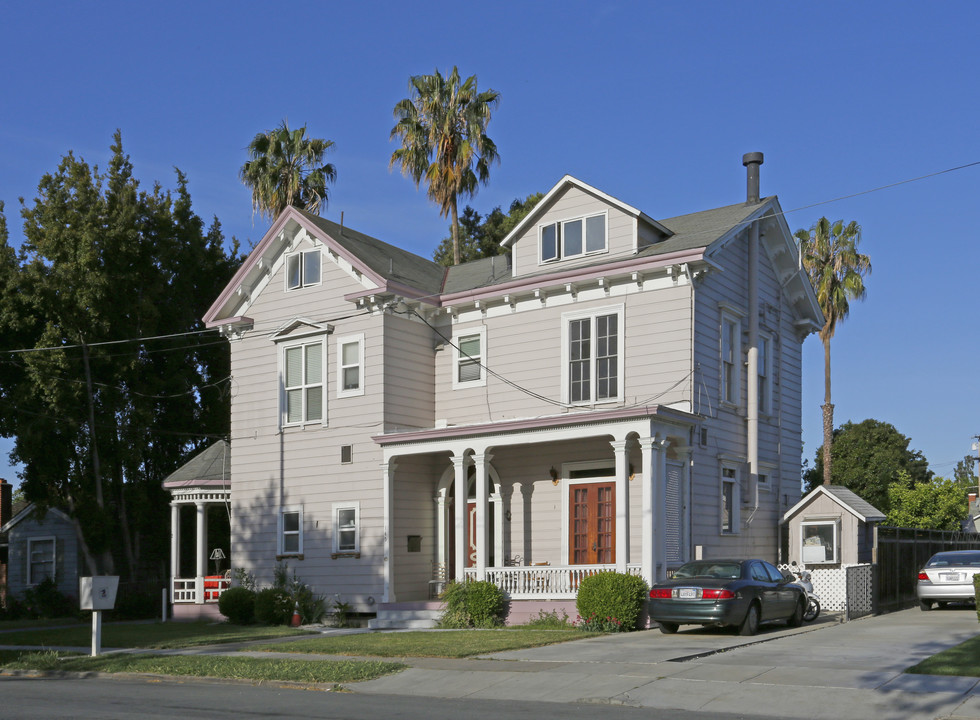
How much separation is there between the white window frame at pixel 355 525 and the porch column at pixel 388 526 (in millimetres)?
1017

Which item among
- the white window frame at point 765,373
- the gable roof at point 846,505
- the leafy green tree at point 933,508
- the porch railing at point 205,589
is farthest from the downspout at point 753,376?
the leafy green tree at point 933,508

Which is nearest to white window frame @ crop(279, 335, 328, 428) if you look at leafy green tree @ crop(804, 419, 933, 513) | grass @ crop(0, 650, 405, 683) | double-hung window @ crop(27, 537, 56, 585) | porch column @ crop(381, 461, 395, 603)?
porch column @ crop(381, 461, 395, 603)

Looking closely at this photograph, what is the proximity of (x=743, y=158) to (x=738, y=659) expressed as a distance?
16262mm

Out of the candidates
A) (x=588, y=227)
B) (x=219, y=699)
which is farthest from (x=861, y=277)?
(x=219, y=699)

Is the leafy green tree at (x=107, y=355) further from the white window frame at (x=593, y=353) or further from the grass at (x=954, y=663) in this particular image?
the grass at (x=954, y=663)

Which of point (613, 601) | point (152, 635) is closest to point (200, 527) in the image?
point (152, 635)

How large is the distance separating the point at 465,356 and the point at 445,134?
622 inches

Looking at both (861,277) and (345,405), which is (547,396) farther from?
(861,277)

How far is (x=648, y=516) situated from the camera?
21547mm

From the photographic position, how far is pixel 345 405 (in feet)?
88.3

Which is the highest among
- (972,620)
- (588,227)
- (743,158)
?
(743,158)

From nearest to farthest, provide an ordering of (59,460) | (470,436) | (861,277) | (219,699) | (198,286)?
1. (219,699)
2. (470,436)
3. (59,460)
4. (198,286)
5. (861,277)

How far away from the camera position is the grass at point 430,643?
17766 mm

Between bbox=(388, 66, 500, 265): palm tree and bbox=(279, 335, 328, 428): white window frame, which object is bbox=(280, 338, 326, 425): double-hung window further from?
bbox=(388, 66, 500, 265): palm tree
